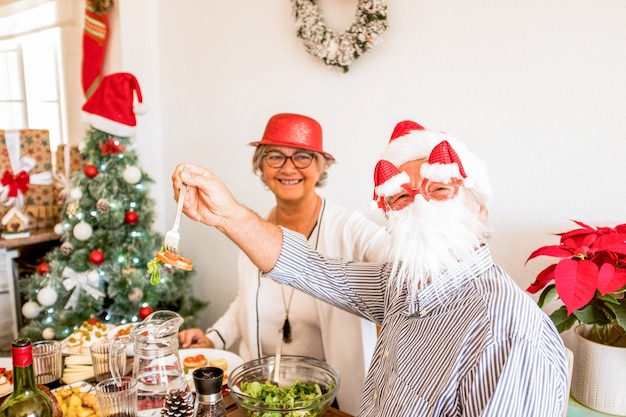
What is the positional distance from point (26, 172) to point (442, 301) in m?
2.75

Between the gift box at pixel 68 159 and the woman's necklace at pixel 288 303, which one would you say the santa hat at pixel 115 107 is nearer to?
the gift box at pixel 68 159

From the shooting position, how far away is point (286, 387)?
137 centimetres

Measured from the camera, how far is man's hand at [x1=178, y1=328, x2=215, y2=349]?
5.96ft

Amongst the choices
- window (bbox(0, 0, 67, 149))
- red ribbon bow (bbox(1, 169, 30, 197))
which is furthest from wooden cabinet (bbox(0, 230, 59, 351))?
window (bbox(0, 0, 67, 149))

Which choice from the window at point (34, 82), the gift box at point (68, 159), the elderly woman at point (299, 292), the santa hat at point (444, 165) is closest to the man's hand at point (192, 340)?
the elderly woman at point (299, 292)

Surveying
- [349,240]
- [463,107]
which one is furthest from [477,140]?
[349,240]

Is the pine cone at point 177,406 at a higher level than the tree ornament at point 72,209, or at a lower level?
lower

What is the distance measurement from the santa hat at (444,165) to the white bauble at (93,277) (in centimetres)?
188

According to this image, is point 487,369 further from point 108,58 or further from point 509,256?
point 108,58

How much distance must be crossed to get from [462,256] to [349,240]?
78 centimetres

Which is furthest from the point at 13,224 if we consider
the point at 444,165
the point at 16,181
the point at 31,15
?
the point at 444,165

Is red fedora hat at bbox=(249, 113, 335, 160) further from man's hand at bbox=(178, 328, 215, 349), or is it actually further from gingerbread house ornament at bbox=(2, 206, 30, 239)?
gingerbread house ornament at bbox=(2, 206, 30, 239)

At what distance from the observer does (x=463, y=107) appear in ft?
5.75

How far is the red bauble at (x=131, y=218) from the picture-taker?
250 centimetres
